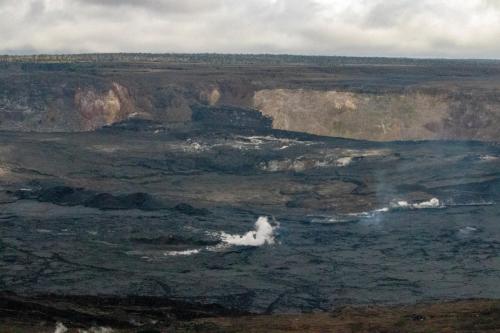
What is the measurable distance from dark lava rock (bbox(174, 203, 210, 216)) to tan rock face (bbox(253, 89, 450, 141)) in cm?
3233

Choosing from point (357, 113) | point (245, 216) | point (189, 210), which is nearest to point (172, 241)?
point (189, 210)

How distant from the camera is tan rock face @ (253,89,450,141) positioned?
74.7 m

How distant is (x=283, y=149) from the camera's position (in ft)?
217

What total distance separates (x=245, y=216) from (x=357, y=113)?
35.9 metres

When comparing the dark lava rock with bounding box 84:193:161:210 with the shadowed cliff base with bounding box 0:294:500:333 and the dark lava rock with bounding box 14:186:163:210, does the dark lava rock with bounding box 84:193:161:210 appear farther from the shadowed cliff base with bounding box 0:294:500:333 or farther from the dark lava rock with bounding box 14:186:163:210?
the shadowed cliff base with bounding box 0:294:500:333

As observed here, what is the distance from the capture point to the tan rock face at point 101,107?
77.0 meters

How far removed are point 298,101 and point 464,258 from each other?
46845 millimetres

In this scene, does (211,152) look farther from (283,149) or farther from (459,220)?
(459,220)

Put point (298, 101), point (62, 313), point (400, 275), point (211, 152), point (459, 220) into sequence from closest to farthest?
point (62, 313) < point (400, 275) < point (459, 220) < point (211, 152) < point (298, 101)

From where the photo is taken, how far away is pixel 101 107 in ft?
257

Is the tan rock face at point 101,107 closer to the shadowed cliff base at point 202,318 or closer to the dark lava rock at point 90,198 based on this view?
the dark lava rock at point 90,198

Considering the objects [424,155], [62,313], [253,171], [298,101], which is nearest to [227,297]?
[62,313]

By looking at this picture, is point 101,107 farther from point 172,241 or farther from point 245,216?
point 172,241

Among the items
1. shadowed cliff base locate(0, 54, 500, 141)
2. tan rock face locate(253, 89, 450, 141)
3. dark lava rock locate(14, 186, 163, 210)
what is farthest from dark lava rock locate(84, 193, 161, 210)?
tan rock face locate(253, 89, 450, 141)
